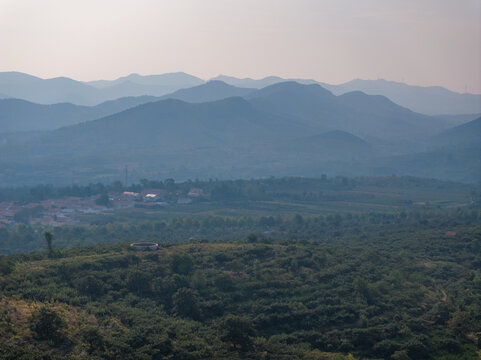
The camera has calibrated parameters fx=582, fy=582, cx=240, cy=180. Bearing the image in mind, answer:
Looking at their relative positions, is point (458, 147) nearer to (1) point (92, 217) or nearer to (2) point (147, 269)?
(1) point (92, 217)

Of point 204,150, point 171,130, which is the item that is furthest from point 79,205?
point 171,130

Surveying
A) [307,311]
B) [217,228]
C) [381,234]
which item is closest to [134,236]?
[217,228]

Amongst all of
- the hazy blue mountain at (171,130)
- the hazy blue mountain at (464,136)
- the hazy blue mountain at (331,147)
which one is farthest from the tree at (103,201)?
the hazy blue mountain at (464,136)

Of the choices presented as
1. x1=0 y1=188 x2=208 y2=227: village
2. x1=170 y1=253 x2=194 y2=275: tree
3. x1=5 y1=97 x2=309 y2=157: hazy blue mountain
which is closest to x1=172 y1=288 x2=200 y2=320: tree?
x1=170 y1=253 x2=194 y2=275: tree

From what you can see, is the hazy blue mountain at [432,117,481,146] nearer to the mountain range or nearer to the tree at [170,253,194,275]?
the mountain range

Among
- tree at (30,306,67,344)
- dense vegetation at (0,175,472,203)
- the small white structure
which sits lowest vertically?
tree at (30,306,67,344)

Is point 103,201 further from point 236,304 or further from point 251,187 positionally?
point 236,304
